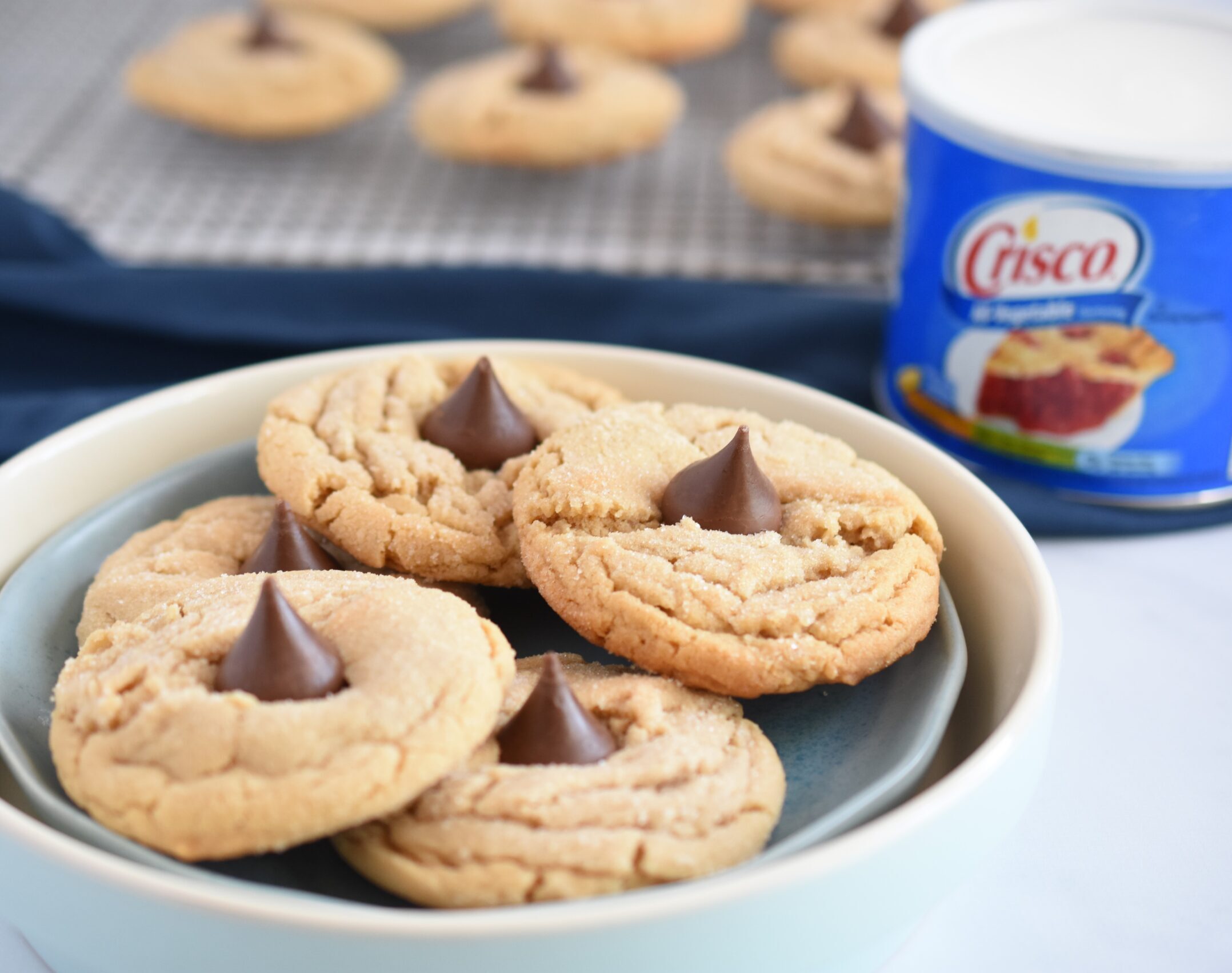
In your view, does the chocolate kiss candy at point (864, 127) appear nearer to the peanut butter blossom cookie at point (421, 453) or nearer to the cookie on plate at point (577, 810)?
the peanut butter blossom cookie at point (421, 453)

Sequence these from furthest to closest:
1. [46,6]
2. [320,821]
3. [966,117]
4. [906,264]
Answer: [46,6] → [906,264] → [966,117] → [320,821]

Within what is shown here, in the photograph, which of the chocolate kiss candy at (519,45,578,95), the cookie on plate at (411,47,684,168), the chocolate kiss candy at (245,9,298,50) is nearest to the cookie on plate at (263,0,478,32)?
the chocolate kiss candy at (245,9,298,50)

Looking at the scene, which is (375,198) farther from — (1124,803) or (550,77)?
(1124,803)

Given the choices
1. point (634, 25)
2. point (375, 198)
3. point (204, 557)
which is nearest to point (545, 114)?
point (375, 198)

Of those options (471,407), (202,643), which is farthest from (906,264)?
(202,643)

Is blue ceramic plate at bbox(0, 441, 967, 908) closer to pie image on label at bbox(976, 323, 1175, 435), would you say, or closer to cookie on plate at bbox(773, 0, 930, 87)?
pie image on label at bbox(976, 323, 1175, 435)

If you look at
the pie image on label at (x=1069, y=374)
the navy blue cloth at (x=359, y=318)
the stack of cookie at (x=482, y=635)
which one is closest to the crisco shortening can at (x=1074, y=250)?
the pie image on label at (x=1069, y=374)

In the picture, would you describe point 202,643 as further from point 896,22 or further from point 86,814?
point 896,22

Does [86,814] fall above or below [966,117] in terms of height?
below

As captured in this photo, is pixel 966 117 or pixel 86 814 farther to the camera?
pixel 966 117
